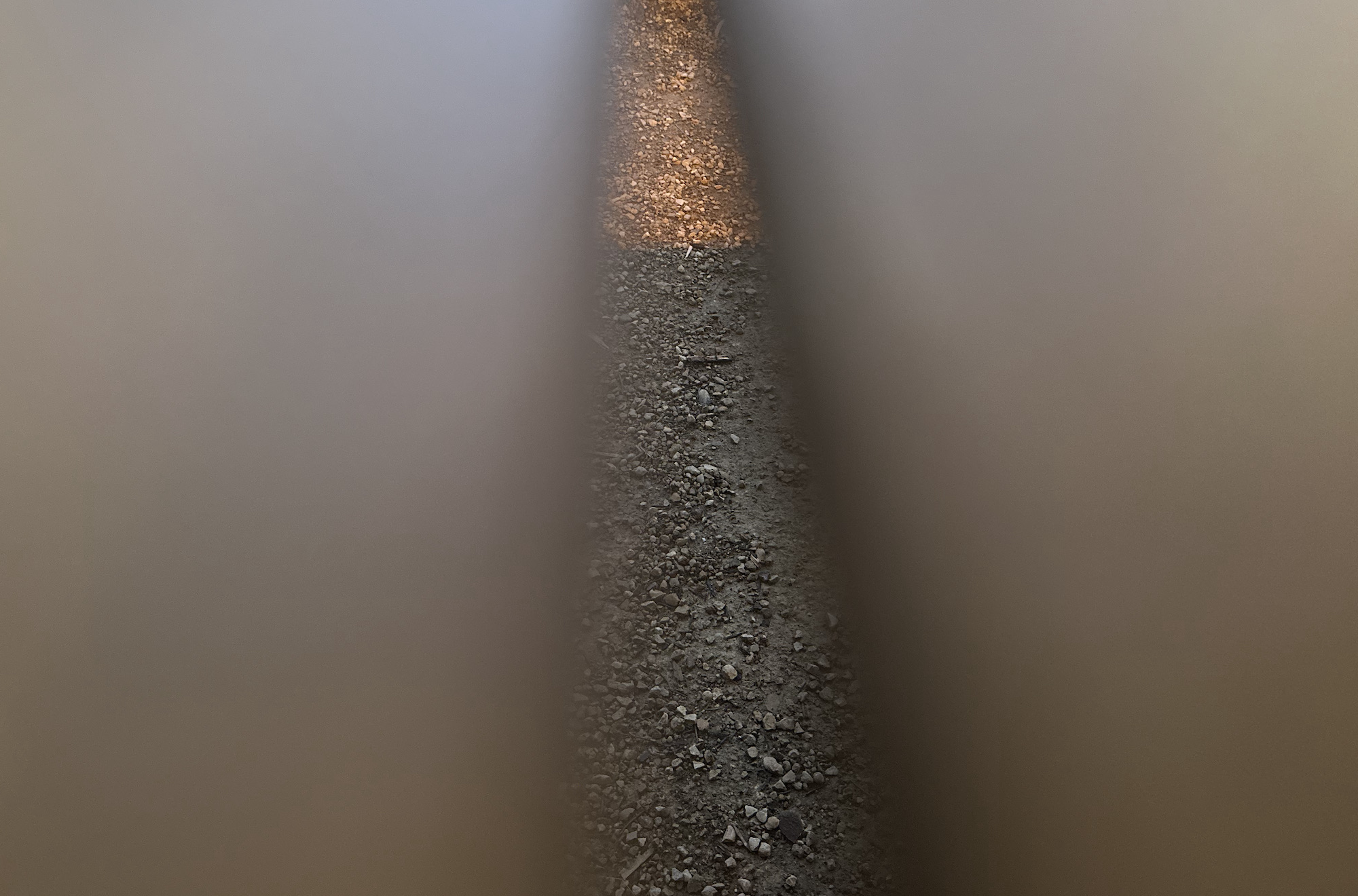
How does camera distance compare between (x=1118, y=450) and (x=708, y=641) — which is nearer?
(x=1118, y=450)

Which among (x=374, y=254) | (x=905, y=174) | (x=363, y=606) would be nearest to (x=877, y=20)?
(x=905, y=174)

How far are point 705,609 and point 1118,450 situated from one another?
2.40 ft

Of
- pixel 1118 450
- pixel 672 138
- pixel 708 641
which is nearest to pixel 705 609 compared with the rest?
pixel 708 641

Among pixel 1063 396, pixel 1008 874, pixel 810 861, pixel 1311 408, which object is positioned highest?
pixel 1311 408

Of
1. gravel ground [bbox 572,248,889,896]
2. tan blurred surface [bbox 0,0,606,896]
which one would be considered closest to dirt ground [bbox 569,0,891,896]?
gravel ground [bbox 572,248,889,896]

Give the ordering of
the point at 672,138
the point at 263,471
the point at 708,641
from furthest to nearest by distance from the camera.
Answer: the point at 672,138 < the point at 708,641 < the point at 263,471

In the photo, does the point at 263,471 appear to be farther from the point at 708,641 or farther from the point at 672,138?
the point at 672,138

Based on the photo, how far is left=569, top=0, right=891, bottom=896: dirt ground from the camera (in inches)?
48.8

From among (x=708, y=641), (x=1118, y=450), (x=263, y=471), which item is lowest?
(x=708, y=641)

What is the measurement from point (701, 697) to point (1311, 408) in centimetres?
94

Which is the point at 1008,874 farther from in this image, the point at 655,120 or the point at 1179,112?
the point at 655,120

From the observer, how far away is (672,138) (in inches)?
92.5

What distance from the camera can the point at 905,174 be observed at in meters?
1.71

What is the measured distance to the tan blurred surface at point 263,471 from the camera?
0.76 meters
